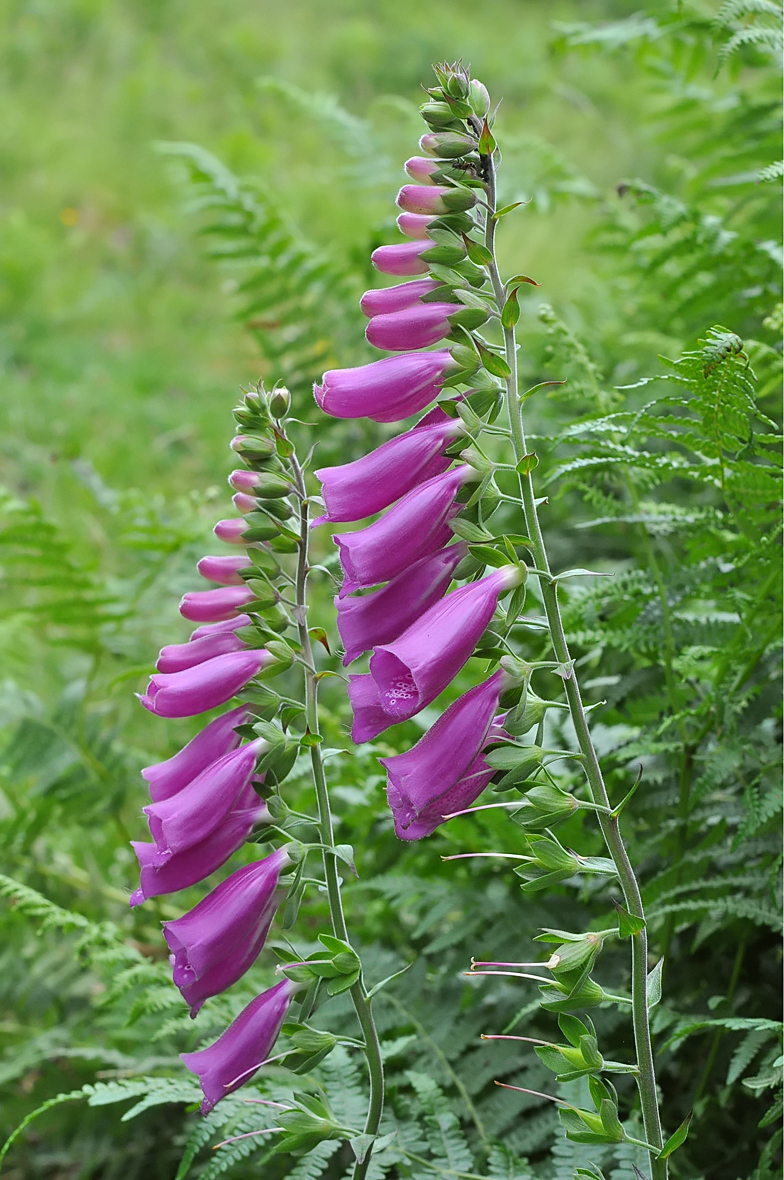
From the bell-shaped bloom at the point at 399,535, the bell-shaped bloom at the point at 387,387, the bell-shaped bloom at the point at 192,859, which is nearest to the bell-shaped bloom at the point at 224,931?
the bell-shaped bloom at the point at 192,859

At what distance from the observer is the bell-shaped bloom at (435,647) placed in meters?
0.78

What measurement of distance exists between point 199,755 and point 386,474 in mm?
305

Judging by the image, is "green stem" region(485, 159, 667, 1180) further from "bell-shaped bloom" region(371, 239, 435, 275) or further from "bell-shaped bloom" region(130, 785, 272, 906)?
"bell-shaped bloom" region(130, 785, 272, 906)

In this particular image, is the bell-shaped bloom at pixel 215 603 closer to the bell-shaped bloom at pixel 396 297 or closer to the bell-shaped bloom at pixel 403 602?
the bell-shaped bloom at pixel 403 602

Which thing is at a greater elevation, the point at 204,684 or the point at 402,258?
the point at 402,258

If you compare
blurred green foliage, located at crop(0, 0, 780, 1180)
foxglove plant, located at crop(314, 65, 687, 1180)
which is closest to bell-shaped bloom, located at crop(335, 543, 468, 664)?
foxglove plant, located at crop(314, 65, 687, 1180)

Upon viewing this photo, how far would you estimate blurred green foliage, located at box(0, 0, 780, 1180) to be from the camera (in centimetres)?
118

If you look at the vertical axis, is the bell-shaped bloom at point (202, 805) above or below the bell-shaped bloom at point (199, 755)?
below

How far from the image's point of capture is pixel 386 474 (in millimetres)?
853

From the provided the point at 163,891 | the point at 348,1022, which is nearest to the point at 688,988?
the point at 348,1022

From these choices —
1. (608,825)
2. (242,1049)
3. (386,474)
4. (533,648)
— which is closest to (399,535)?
(386,474)

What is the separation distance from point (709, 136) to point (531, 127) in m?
3.42

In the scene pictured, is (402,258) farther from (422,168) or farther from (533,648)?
(533,648)

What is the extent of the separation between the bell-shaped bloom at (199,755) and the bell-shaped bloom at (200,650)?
5 centimetres
